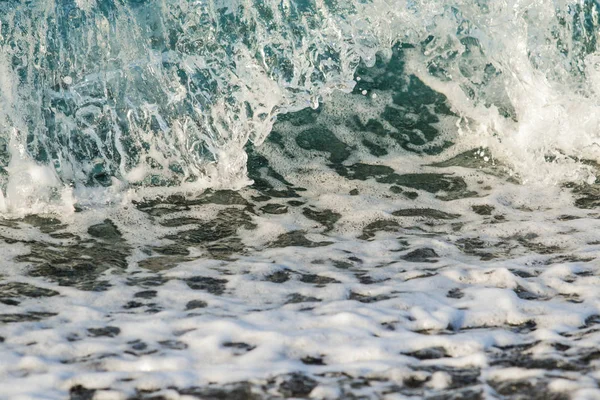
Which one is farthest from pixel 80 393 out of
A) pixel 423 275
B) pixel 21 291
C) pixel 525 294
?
pixel 525 294

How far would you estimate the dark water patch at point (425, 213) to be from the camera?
4.93 meters

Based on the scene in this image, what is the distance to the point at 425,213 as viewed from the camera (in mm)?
4992

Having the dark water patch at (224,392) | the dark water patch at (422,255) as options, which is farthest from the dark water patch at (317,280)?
the dark water patch at (224,392)

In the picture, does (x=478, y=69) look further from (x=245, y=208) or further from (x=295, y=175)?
(x=245, y=208)

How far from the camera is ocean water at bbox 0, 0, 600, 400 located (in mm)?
2922

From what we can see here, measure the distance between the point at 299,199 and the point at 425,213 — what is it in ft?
2.72

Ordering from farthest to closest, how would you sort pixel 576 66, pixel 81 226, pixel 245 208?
pixel 576 66 → pixel 245 208 → pixel 81 226

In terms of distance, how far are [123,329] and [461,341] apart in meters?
1.33

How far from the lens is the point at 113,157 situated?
5539 millimetres

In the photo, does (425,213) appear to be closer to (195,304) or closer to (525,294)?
(525,294)

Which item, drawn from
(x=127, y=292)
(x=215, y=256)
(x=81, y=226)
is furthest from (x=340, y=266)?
(x=81, y=226)

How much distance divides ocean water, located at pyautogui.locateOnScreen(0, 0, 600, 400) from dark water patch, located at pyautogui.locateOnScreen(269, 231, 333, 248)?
1.3 inches

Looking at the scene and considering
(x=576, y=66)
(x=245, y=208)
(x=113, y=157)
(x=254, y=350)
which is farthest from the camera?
(x=576, y=66)

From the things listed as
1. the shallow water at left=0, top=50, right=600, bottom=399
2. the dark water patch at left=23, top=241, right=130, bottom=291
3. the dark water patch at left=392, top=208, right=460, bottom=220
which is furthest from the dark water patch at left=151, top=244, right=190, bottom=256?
the dark water patch at left=392, top=208, right=460, bottom=220
